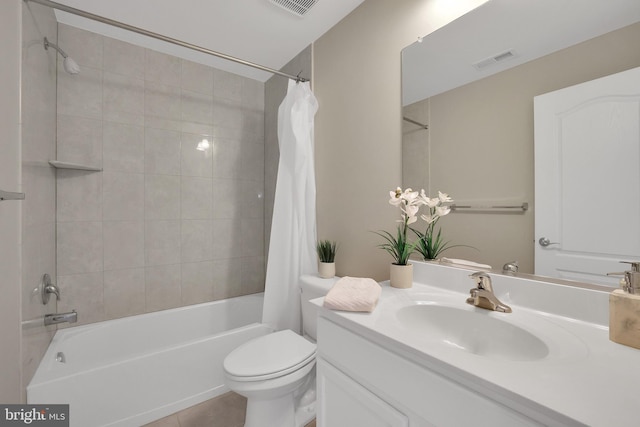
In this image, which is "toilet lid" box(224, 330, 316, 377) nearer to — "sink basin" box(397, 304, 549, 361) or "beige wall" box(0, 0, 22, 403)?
"sink basin" box(397, 304, 549, 361)

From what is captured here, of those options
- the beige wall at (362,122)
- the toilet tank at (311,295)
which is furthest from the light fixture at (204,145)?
the toilet tank at (311,295)

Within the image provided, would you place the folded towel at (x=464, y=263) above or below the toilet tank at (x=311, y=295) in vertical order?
above

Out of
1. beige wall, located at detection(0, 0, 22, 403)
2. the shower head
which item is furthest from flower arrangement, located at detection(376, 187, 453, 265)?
the shower head

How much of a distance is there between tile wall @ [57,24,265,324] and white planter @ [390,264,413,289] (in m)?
1.65

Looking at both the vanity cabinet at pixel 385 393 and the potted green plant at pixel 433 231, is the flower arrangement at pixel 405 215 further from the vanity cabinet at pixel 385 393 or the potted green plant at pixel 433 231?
the vanity cabinet at pixel 385 393

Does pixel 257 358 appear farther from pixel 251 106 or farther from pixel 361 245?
pixel 251 106

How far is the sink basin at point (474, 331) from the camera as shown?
751mm

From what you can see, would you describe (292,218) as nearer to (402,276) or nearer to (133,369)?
(402,276)

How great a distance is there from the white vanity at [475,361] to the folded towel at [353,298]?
0.03 m

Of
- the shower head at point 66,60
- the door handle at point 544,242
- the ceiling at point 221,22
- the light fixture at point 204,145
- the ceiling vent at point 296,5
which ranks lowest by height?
the door handle at point 544,242

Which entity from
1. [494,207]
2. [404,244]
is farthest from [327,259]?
[494,207]

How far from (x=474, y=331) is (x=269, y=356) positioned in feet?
2.87

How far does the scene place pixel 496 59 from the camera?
1037 millimetres

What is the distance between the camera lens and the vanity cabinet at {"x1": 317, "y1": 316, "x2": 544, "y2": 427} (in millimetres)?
540
